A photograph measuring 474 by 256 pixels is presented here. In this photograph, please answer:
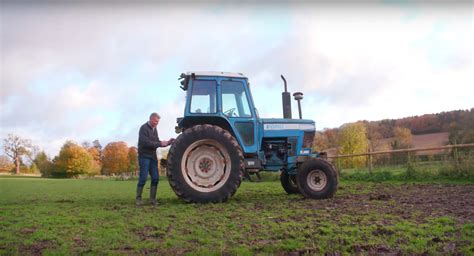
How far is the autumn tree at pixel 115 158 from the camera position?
63.9m

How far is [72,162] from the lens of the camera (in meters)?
58.6

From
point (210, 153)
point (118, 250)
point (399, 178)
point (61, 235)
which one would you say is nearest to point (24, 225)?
point (61, 235)

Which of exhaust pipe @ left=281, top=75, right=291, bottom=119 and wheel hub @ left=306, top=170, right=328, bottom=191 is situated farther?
exhaust pipe @ left=281, top=75, right=291, bottom=119

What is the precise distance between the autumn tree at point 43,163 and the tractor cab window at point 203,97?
51825 mm

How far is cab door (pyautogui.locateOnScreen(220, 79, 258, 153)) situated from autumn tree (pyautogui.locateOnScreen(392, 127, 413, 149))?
71.8 feet

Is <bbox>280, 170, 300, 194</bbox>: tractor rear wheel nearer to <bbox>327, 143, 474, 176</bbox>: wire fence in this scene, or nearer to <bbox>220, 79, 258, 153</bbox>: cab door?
<bbox>220, 79, 258, 153</bbox>: cab door

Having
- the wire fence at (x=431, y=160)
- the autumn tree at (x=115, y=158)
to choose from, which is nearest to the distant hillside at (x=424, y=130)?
the wire fence at (x=431, y=160)

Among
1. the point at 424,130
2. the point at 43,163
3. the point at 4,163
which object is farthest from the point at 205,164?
the point at 43,163

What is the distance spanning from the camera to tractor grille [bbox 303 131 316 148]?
852 cm

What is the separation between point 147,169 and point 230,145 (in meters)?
1.72

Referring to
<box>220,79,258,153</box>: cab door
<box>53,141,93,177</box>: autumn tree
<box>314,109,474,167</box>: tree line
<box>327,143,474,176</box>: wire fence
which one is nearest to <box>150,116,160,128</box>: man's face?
<box>220,79,258,153</box>: cab door

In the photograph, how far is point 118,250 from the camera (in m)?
3.74

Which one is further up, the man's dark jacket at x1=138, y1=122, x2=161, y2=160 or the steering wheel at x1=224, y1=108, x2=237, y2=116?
the steering wheel at x1=224, y1=108, x2=237, y2=116

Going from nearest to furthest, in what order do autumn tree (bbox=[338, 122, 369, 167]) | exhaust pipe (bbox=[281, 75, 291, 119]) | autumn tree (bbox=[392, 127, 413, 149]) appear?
exhaust pipe (bbox=[281, 75, 291, 119]) < autumn tree (bbox=[392, 127, 413, 149]) < autumn tree (bbox=[338, 122, 369, 167])
